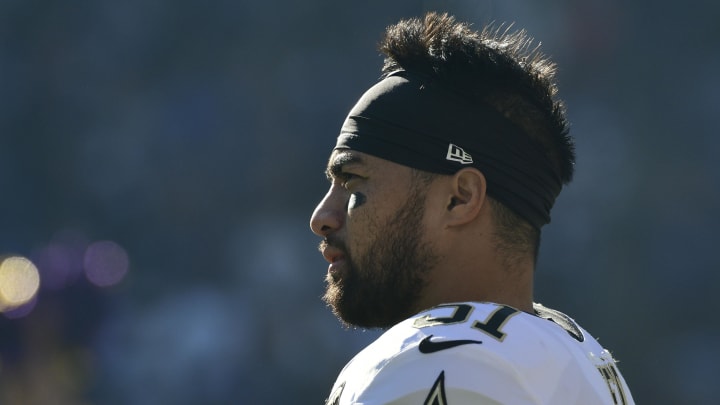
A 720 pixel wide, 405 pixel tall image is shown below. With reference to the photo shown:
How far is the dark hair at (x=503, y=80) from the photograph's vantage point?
7.01ft

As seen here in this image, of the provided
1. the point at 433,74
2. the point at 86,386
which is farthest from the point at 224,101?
the point at 433,74

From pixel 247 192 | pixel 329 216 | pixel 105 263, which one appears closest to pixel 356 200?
pixel 329 216

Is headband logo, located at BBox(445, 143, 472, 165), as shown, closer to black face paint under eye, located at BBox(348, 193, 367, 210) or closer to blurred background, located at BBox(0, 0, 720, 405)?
black face paint under eye, located at BBox(348, 193, 367, 210)

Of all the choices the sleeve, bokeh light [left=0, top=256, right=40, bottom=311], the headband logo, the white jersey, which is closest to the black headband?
the headband logo

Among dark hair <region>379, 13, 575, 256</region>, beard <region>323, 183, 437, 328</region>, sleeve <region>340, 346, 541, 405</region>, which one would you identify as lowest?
sleeve <region>340, 346, 541, 405</region>

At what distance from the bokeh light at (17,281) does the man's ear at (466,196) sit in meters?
7.99

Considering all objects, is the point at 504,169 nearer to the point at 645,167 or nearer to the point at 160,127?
the point at 645,167

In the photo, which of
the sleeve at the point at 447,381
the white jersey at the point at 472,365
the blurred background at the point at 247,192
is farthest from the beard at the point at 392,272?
the blurred background at the point at 247,192

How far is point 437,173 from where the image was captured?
2.11 m

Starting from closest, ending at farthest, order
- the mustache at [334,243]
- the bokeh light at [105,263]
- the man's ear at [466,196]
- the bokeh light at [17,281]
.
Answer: the man's ear at [466,196]
the mustache at [334,243]
the bokeh light at [105,263]
the bokeh light at [17,281]

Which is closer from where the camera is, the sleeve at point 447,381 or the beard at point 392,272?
the sleeve at point 447,381

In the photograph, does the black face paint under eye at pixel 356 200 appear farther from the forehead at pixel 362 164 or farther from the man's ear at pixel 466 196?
the man's ear at pixel 466 196

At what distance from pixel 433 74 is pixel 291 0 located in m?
8.00

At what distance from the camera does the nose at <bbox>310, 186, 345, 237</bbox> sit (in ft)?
7.20
